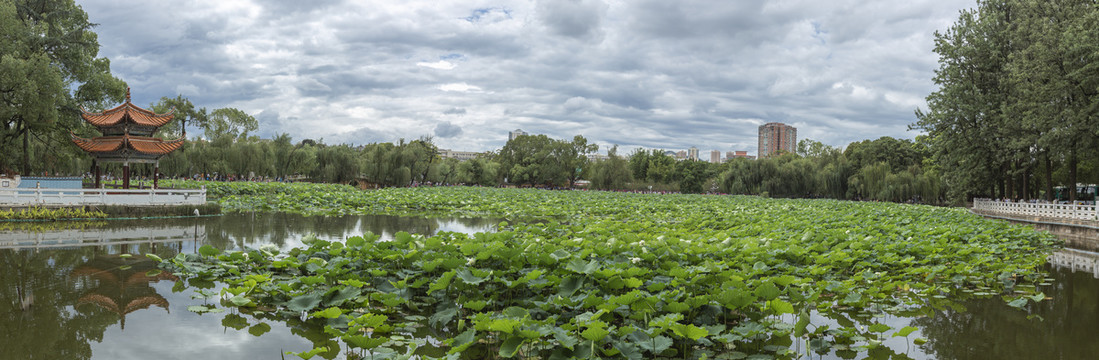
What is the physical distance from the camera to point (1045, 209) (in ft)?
59.7

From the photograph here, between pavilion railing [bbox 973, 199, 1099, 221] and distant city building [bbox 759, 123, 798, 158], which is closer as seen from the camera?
pavilion railing [bbox 973, 199, 1099, 221]

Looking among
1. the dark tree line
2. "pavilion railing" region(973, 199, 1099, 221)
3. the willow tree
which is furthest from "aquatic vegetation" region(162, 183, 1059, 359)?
the willow tree

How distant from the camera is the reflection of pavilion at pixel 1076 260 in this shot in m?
9.16

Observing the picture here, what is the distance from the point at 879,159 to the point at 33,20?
45485 millimetres

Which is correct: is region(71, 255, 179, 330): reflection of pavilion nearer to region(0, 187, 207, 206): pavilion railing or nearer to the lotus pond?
the lotus pond

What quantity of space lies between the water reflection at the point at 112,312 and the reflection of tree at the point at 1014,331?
456 cm

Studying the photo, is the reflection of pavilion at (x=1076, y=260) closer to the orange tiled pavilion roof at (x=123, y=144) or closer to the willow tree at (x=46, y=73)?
the orange tiled pavilion roof at (x=123, y=144)

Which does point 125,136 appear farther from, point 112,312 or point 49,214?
point 112,312

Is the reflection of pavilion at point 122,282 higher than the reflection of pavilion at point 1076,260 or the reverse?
higher

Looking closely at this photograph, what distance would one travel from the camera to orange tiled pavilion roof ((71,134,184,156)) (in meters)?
17.0

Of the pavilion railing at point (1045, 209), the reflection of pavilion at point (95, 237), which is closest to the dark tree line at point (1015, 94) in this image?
the pavilion railing at point (1045, 209)

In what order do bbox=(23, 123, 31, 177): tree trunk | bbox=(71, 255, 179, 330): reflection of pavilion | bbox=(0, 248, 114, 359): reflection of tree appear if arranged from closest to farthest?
bbox=(0, 248, 114, 359): reflection of tree → bbox=(71, 255, 179, 330): reflection of pavilion → bbox=(23, 123, 31, 177): tree trunk

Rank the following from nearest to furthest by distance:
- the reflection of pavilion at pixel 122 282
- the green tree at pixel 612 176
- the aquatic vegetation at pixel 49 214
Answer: the reflection of pavilion at pixel 122 282
the aquatic vegetation at pixel 49 214
the green tree at pixel 612 176

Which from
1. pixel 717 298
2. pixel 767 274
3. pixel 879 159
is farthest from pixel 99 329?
pixel 879 159
